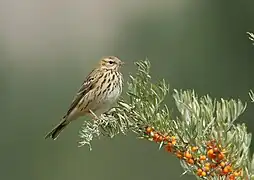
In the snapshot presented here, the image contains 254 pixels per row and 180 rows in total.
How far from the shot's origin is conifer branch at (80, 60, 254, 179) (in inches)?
51.8

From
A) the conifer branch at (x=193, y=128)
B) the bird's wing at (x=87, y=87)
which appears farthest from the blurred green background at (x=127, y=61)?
the conifer branch at (x=193, y=128)

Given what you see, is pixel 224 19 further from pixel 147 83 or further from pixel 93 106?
pixel 147 83

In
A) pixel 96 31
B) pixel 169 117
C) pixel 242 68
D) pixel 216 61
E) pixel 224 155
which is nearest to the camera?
pixel 224 155

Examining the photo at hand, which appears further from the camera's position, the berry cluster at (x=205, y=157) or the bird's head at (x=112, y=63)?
the bird's head at (x=112, y=63)

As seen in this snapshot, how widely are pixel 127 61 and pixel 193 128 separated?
710 centimetres

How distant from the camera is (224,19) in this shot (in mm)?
11211

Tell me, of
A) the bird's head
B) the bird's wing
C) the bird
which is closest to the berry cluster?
the bird

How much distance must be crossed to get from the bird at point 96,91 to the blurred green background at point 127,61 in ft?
11.7

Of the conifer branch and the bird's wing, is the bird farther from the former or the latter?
the conifer branch

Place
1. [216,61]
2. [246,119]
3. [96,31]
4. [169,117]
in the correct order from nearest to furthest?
[169,117]
[246,119]
[216,61]
[96,31]

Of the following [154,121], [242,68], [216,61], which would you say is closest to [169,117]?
[154,121]

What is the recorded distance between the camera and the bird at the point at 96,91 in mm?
3283

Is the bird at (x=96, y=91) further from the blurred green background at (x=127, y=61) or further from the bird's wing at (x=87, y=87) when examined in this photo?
the blurred green background at (x=127, y=61)

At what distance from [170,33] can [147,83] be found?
32.7ft
